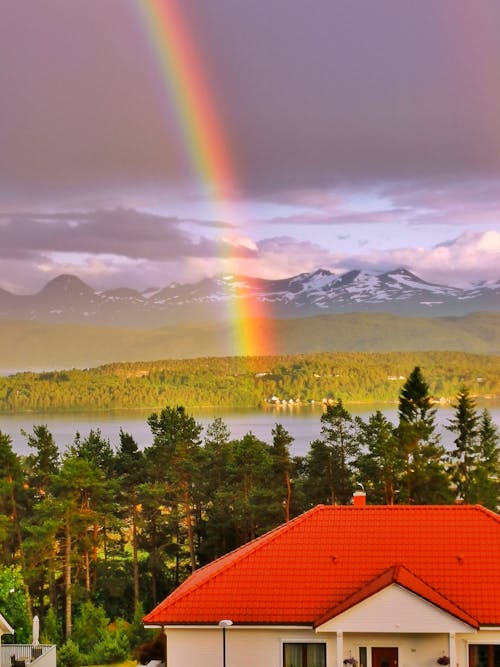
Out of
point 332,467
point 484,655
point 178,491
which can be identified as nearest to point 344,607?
point 484,655

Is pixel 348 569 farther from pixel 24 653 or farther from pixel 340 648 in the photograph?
pixel 24 653

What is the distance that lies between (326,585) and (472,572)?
2.74m

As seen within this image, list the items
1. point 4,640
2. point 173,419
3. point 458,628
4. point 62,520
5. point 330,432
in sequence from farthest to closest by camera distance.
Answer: point 173,419
point 330,432
point 62,520
point 4,640
point 458,628

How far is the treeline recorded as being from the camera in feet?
149

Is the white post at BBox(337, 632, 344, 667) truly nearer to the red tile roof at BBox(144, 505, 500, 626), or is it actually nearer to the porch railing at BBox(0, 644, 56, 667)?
the red tile roof at BBox(144, 505, 500, 626)

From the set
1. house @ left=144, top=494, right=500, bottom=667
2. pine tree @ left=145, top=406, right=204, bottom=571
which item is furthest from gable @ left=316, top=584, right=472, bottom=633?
pine tree @ left=145, top=406, right=204, bottom=571

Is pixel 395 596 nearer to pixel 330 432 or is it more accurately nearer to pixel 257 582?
pixel 257 582

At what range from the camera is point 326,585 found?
73.2ft

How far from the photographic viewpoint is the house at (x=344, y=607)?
21312 millimetres

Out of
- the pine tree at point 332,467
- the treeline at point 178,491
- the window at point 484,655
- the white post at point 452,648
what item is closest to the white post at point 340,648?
the white post at point 452,648

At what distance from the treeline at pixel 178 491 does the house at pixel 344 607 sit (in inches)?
786

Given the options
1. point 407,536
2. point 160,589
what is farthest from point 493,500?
point 407,536

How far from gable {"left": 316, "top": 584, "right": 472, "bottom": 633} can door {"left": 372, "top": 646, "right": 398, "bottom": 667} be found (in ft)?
2.15

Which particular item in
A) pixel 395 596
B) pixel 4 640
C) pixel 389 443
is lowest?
pixel 4 640
